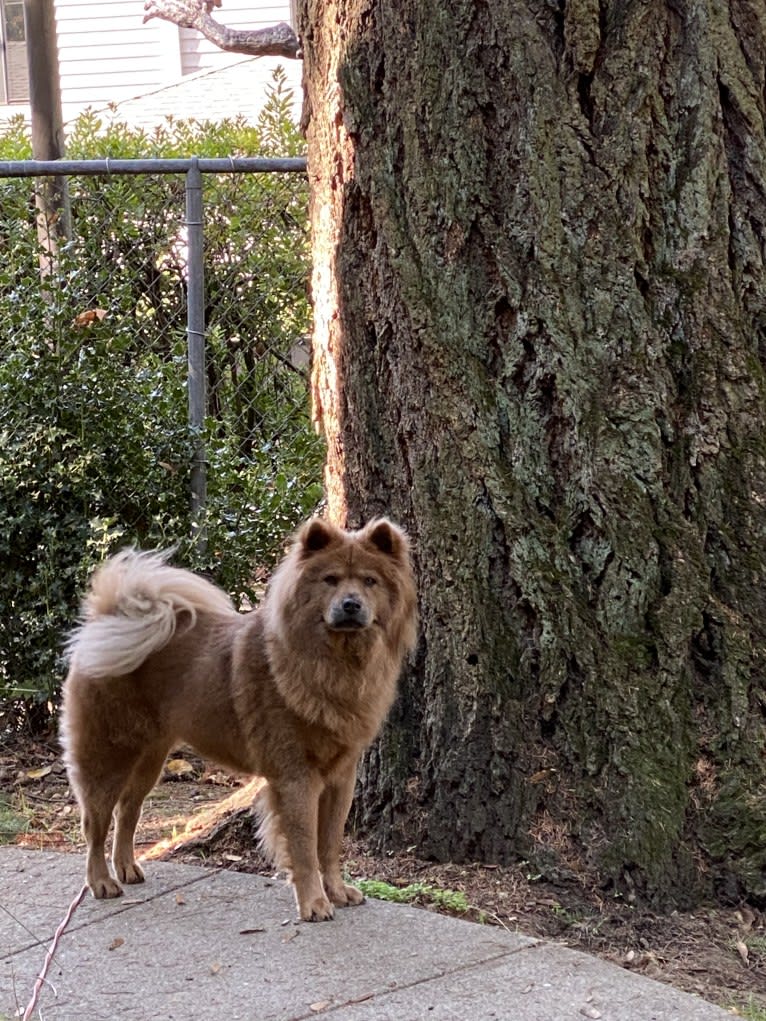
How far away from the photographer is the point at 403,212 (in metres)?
5.10

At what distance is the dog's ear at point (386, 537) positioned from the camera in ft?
15.7

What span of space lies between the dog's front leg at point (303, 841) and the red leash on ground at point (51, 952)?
2.65ft

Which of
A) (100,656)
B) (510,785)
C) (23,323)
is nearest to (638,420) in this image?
(510,785)

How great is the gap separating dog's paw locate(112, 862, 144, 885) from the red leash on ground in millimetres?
152

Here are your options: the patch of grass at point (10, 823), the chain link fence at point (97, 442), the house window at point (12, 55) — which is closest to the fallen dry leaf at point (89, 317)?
the chain link fence at point (97, 442)

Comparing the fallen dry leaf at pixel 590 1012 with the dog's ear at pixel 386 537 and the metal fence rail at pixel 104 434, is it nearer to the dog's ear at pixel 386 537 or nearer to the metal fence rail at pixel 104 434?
the dog's ear at pixel 386 537

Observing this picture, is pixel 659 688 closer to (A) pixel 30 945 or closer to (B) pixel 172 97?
(A) pixel 30 945

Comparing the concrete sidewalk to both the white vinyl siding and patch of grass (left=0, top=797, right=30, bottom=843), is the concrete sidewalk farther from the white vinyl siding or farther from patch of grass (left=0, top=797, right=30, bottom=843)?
the white vinyl siding

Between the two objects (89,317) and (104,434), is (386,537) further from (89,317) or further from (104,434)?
(89,317)

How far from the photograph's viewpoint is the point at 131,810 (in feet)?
17.4

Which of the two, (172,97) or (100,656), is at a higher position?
(172,97)

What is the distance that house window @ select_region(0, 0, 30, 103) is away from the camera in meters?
19.3

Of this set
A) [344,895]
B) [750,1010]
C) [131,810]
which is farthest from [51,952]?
[750,1010]

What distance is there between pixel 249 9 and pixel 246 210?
34.2 feet
